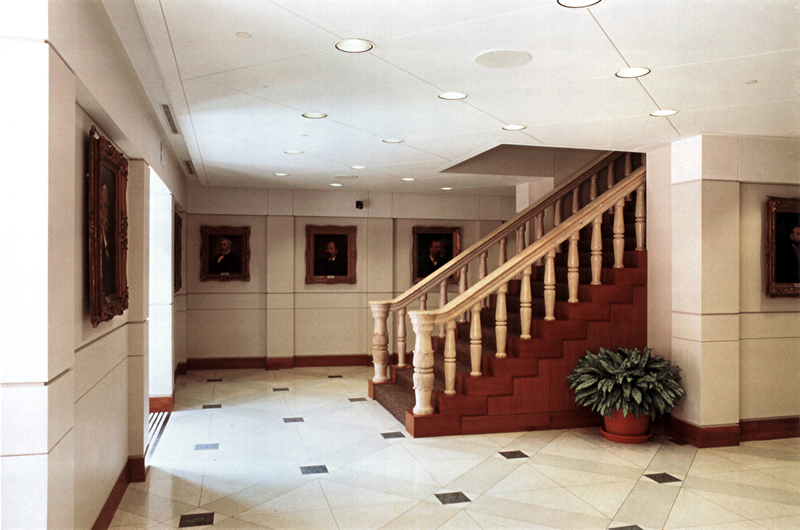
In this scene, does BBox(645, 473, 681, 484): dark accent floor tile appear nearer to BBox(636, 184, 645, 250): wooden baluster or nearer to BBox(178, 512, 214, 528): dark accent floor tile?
BBox(636, 184, 645, 250): wooden baluster

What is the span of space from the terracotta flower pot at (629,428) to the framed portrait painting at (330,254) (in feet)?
17.9

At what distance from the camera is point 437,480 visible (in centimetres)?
451

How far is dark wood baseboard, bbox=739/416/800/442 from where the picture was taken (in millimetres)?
5605

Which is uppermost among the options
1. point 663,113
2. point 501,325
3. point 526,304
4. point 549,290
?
point 663,113

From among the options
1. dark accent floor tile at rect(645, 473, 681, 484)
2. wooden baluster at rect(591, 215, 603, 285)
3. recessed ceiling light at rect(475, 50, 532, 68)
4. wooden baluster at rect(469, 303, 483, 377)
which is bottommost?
dark accent floor tile at rect(645, 473, 681, 484)

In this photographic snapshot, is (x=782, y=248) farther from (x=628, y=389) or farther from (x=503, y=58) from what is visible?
(x=503, y=58)

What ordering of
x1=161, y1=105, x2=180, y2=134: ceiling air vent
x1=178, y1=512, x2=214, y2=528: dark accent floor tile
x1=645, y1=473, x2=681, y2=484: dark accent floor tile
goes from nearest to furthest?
1. x1=178, y1=512, x2=214, y2=528: dark accent floor tile
2. x1=645, y1=473, x2=681, y2=484: dark accent floor tile
3. x1=161, y1=105, x2=180, y2=134: ceiling air vent

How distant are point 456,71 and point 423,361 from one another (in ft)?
9.12

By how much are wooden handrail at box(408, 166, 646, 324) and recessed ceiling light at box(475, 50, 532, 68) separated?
8.30ft

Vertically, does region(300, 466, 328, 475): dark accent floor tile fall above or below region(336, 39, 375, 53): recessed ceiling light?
below

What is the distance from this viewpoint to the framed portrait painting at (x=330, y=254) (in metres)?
9.95

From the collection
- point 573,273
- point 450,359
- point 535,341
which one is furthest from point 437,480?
point 573,273

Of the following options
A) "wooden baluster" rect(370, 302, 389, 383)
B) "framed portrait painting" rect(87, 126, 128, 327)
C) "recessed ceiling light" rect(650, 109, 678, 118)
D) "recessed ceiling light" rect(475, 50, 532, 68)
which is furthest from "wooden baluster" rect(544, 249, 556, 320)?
"framed portrait painting" rect(87, 126, 128, 327)

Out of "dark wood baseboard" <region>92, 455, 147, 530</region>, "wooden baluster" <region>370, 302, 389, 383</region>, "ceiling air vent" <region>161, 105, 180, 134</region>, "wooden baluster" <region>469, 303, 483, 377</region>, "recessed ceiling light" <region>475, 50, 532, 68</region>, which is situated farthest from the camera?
"wooden baluster" <region>370, 302, 389, 383</region>
